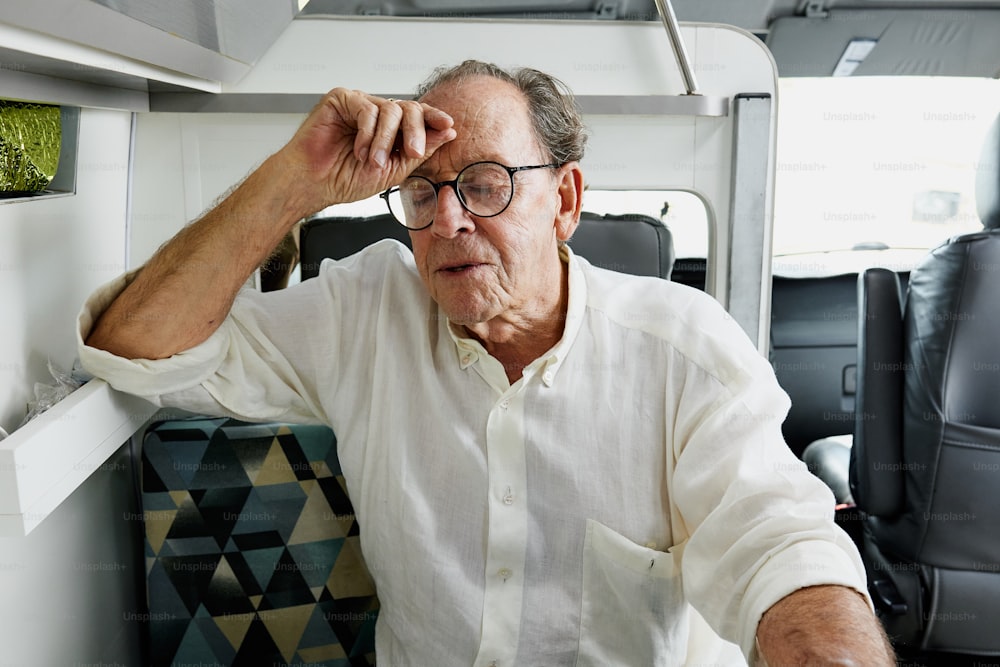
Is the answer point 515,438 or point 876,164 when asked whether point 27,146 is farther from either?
point 876,164

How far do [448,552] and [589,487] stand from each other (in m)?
0.24

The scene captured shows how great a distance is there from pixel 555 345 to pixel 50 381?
0.77 m

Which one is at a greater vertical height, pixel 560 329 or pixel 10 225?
pixel 10 225

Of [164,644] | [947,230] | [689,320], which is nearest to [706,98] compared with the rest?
[689,320]

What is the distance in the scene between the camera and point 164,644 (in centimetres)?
156

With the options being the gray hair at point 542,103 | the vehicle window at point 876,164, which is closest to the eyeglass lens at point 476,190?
the gray hair at point 542,103

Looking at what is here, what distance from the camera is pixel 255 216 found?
4.19 ft

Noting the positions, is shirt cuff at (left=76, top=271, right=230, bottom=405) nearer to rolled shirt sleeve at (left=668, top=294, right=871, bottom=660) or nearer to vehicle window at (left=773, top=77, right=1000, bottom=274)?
rolled shirt sleeve at (left=668, top=294, right=871, bottom=660)

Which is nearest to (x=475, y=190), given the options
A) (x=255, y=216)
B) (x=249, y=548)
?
(x=255, y=216)

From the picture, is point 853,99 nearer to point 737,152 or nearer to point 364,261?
point 737,152

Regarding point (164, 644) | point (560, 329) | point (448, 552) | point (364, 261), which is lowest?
point (164, 644)

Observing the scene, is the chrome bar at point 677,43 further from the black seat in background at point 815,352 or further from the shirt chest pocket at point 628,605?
the black seat in background at point 815,352

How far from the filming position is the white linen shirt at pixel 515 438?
1.27m

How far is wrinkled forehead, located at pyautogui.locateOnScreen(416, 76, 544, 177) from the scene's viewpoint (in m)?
1.27
